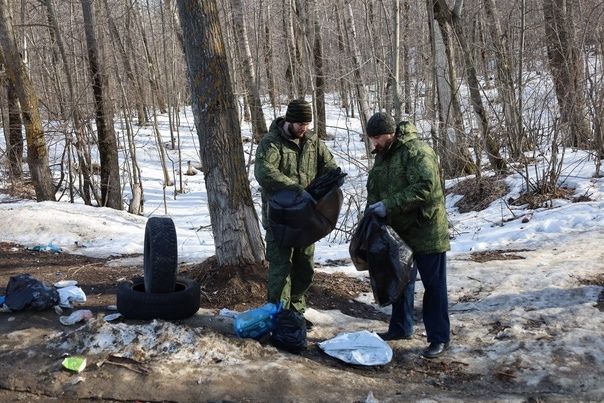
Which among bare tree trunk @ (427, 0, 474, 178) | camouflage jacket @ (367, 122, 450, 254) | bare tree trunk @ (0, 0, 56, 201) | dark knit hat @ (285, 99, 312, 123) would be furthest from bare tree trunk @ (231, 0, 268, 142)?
camouflage jacket @ (367, 122, 450, 254)

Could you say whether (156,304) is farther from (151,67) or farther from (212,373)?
(151,67)

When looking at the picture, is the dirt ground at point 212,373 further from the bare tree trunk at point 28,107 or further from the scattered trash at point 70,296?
the bare tree trunk at point 28,107

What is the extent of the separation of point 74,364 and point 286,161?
2.27 metres

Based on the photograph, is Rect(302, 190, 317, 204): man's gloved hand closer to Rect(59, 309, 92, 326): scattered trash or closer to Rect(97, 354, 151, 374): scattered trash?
Rect(97, 354, 151, 374): scattered trash

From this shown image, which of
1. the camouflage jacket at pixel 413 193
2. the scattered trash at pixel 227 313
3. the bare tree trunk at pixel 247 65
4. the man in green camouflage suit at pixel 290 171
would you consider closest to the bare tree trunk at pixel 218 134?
the scattered trash at pixel 227 313

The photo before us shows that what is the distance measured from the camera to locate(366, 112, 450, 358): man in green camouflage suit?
4473 mm

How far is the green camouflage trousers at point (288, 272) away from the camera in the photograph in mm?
4980

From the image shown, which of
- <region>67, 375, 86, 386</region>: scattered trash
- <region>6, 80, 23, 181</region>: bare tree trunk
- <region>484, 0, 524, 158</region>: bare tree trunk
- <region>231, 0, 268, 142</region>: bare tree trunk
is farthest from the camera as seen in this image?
<region>231, 0, 268, 142</region>: bare tree trunk

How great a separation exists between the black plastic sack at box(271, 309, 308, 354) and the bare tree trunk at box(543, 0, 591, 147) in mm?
7611

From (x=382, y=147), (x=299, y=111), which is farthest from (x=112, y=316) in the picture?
(x=382, y=147)

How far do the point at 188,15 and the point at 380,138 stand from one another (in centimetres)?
249

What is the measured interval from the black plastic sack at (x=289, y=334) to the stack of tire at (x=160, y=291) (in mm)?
857

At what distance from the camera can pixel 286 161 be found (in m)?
5.00

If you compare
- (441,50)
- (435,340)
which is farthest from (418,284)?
(441,50)
